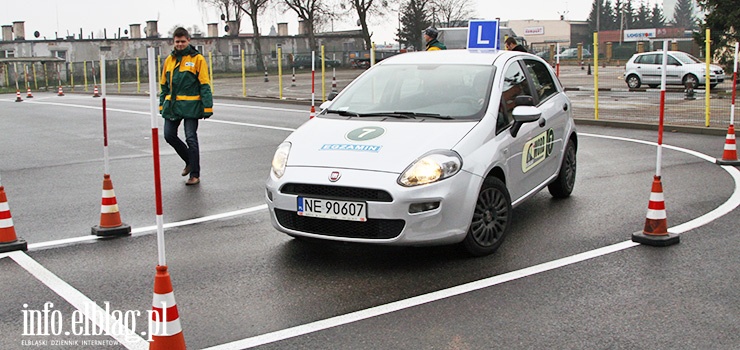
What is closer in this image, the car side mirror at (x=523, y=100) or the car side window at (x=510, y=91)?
the car side window at (x=510, y=91)

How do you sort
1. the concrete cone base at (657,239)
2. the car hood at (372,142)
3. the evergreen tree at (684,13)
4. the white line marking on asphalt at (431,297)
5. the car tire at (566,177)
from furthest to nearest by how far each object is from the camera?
the evergreen tree at (684,13), the car tire at (566,177), the concrete cone base at (657,239), the car hood at (372,142), the white line marking on asphalt at (431,297)

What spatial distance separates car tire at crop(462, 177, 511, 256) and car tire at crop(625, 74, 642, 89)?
27.2 m

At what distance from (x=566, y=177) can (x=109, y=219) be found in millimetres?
4779

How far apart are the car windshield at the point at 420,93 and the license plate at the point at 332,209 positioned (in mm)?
1263

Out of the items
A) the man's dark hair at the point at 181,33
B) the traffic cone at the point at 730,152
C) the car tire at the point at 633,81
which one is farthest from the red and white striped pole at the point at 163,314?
the car tire at the point at 633,81

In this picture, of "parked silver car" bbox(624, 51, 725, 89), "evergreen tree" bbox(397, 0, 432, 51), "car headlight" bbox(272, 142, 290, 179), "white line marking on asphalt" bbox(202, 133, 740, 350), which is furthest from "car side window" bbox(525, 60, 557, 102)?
"evergreen tree" bbox(397, 0, 432, 51)

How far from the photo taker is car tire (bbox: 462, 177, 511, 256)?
6.29 metres

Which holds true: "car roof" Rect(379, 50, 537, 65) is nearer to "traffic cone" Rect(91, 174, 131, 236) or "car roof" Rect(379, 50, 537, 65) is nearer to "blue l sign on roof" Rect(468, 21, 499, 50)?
"traffic cone" Rect(91, 174, 131, 236)

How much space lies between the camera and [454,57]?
25.3 ft

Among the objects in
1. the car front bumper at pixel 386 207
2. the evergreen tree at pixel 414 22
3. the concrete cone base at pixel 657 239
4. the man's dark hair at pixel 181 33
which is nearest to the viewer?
the car front bumper at pixel 386 207

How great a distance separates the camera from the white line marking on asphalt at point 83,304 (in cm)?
468

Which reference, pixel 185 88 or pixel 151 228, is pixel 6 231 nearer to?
pixel 151 228

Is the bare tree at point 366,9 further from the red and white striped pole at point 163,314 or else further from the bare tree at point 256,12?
the red and white striped pole at point 163,314

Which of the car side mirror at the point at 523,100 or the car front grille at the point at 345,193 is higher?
the car side mirror at the point at 523,100
